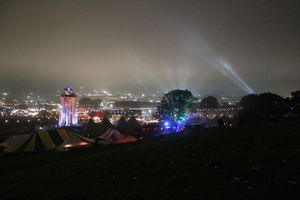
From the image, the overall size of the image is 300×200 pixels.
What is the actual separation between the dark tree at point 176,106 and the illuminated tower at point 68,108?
22823 millimetres

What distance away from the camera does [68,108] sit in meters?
53.8

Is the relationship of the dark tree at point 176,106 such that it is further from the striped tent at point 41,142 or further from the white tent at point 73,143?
the white tent at point 73,143

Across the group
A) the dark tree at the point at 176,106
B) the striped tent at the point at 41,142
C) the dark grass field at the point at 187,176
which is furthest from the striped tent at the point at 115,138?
the dark tree at the point at 176,106

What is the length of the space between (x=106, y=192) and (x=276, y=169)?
596 centimetres

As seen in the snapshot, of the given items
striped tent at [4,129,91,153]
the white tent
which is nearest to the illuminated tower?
striped tent at [4,129,91,153]

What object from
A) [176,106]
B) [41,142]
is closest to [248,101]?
[176,106]

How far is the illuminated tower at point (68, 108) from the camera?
5244cm

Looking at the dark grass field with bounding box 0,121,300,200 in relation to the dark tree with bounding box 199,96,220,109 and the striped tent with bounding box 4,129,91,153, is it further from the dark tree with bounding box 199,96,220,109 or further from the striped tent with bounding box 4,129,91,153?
the dark tree with bounding box 199,96,220,109

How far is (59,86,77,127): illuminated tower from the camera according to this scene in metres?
52.4

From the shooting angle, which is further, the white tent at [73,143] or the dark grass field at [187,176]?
the white tent at [73,143]

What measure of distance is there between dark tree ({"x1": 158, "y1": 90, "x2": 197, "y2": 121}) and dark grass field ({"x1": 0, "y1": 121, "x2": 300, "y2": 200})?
5154 centimetres

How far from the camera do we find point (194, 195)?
8016 mm

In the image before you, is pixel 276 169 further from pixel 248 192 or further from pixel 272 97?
pixel 272 97

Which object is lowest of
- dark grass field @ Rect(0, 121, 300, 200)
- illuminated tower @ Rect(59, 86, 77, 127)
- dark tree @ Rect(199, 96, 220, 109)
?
dark grass field @ Rect(0, 121, 300, 200)
